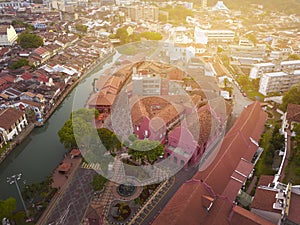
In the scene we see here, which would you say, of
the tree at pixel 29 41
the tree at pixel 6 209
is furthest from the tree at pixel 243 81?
the tree at pixel 29 41

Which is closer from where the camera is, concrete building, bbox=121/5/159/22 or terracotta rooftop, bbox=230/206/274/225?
terracotta rooftop, bbox=230/206/274/225

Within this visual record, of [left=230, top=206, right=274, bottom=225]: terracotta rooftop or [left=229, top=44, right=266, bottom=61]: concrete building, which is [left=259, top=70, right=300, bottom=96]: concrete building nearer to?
[left=229, top=44, right=266, bottom=61]: concrete building

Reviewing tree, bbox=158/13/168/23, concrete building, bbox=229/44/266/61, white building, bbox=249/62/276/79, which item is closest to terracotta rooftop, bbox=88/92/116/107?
white building, bbox=249/62/276/79

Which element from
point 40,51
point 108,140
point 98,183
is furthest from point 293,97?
point 40,51

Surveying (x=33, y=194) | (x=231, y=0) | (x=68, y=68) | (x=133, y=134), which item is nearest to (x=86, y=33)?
(x=68, y=68)

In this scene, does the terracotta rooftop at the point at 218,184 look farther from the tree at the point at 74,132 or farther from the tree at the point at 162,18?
the tree at the point at 162,18

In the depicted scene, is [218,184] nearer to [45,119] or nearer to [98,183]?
[98,183]
